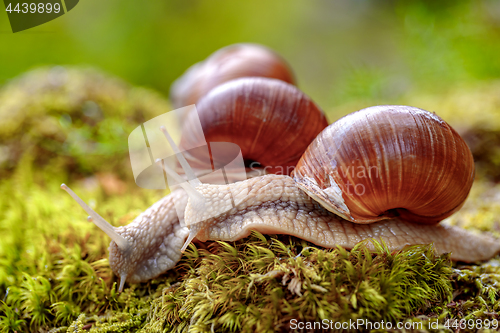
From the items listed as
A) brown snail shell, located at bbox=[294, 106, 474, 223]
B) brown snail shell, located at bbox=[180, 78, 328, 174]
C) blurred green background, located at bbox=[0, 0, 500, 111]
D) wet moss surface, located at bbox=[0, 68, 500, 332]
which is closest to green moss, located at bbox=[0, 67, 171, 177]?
wet moss surface, located at bbox=[0, 68, 500, 332]

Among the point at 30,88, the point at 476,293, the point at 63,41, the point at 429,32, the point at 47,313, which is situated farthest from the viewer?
the point at 63,41

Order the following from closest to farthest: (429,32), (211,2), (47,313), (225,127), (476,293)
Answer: (476,293)
(47,313)
(225,127)
(429,32)
(211,2)

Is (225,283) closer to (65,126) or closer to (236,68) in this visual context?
(236,68)

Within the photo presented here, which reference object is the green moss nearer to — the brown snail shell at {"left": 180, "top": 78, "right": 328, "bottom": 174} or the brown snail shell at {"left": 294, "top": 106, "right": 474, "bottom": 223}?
the brown snail shell at {"left": 180, "top": 78, "right": 328, "bottom": 174}

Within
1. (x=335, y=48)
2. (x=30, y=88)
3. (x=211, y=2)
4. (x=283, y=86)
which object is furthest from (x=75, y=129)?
(x=335, y=48)

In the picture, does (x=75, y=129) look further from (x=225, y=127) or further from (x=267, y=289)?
(x=267, y=289)

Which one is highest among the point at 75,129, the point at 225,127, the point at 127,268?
the point at 225,127
